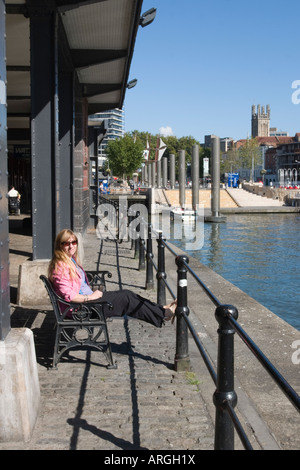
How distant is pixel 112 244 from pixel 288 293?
17.1 ft

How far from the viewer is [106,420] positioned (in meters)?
4.30

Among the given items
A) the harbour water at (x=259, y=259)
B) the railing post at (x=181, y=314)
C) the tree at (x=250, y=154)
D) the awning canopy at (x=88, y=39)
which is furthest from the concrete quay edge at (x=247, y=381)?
the tree at (x=250, y=154)

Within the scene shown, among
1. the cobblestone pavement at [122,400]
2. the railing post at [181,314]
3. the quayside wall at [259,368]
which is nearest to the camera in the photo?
the cobblestone pavement at [122,400]

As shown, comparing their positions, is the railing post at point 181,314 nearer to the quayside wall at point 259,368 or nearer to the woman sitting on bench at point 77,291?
the quayside wall at point 259,368

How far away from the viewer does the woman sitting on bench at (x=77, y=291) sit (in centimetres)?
568

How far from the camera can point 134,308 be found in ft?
19.4

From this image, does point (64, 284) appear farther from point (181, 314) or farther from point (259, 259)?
point (259, 259)

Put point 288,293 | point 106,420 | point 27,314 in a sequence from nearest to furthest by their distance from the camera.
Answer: point 106,420 < point 27,314 < point 288,293

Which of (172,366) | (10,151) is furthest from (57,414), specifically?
(10,151)

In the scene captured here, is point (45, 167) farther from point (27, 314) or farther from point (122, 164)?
point (122, 164)

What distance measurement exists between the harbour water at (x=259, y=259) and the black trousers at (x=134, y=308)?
18.3 ft

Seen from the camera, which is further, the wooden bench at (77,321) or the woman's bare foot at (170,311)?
the woman's bare foot at (170,311)

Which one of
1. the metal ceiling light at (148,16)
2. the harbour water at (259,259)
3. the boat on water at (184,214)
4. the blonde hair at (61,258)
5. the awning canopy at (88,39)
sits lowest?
the harbour water at (259,259)

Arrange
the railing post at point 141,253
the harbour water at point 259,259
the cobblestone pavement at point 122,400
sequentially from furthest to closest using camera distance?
the harbour water at point 259,259 < the railing post at point 141,253 < the cobblestone pavement at point 122,400
